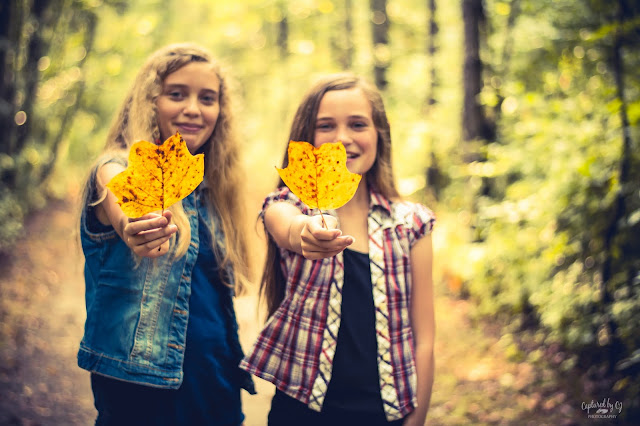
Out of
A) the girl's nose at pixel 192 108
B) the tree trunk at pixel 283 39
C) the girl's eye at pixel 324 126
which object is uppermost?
the tree trunk at pixel 283 39

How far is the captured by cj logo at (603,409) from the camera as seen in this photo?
2992 mm

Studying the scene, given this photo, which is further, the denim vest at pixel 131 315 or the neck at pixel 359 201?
the neck at pixel 359 201

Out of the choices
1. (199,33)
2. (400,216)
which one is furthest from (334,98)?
(199,33)

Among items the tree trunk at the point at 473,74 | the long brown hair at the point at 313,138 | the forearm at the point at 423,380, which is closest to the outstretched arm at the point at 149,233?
the long brown hair at the point at 313,138

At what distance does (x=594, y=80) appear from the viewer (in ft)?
14.9

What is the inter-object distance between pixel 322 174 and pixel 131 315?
87cm

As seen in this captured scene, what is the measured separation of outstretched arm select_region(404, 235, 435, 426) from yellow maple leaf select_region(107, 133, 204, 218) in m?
0.93

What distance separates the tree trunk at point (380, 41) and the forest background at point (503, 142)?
3 cm

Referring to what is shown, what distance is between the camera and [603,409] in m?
3.07

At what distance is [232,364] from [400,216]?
0.91 m

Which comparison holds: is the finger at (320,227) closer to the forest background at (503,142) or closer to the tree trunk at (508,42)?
the forest background at (503,142)

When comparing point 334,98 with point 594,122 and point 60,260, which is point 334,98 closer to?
point 594,122

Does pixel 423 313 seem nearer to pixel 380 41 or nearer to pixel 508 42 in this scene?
pixel 508 42

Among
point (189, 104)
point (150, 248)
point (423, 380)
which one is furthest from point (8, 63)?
point (423, 380)
